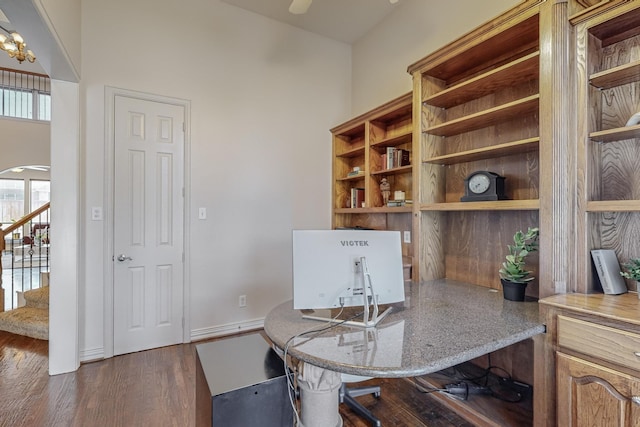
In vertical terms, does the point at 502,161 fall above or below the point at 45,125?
below

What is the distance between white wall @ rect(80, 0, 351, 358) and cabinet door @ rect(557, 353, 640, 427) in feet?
8.59

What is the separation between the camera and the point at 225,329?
10.6ft

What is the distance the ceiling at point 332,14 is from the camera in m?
3.23

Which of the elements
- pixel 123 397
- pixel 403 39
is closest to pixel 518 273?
pixel 403 39

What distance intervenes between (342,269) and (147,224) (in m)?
2.26

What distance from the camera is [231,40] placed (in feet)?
10.7

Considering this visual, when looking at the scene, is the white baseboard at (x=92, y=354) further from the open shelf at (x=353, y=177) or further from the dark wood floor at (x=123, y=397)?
the open shelf at (x=353, y=177)

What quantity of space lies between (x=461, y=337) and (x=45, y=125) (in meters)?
9.45

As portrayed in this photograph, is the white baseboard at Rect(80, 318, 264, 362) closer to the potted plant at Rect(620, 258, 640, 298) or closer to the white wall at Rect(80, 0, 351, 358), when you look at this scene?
the white wall at Rect(80, 0, 351, 358)

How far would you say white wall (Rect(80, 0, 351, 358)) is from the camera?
2709mm

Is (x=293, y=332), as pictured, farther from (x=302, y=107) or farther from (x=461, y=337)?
(x=302, y=107)

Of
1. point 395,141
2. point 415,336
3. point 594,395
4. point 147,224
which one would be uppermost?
point 395,141

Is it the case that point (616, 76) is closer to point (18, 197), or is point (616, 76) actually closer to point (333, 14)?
point (333, 14)

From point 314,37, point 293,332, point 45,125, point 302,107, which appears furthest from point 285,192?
point 45,125
